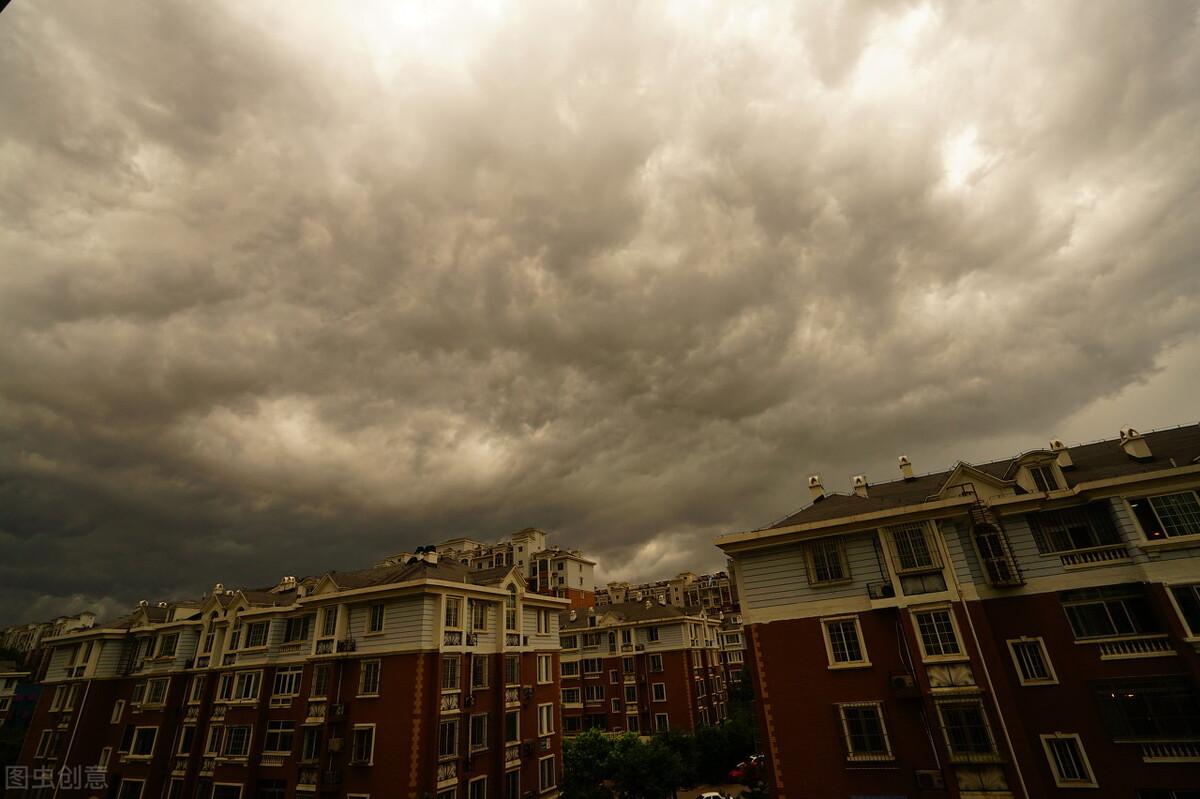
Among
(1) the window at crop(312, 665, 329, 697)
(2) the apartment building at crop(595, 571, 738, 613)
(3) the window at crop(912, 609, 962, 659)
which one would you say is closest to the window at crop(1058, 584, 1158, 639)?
(3) the window at crop(912, 609, 962, 659)

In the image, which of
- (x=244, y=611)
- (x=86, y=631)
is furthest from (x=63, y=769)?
(x=244, y=611)

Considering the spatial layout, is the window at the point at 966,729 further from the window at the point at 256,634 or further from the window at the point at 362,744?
the window at the point at 256,634

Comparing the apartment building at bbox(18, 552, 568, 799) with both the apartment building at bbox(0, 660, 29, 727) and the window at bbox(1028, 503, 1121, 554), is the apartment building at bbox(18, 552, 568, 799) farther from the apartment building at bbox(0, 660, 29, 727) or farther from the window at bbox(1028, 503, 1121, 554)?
the window at bbox(1028, 503, 1121, 554)

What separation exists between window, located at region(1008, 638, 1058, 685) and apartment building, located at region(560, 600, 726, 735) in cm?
4516

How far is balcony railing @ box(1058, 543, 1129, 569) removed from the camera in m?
23.3

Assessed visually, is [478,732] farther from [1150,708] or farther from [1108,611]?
[1108,611]

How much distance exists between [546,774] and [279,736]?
19734 mm

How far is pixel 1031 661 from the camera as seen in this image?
23531 millimetres

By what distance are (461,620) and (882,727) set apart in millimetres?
25334

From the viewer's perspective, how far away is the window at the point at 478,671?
1437 inches

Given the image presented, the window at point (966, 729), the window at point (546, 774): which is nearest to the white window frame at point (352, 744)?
the window at point (546, 774)

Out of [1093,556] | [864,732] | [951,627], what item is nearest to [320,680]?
[864,732]

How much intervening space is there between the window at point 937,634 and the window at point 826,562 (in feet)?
11.6

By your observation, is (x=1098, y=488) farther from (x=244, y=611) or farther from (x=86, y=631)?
(x=86, y=631)
